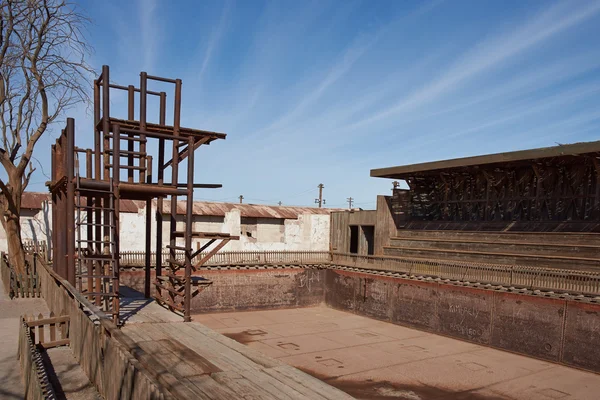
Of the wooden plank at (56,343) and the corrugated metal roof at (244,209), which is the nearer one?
the wooden plank at (56,343)

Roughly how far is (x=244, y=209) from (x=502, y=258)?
64.4ft

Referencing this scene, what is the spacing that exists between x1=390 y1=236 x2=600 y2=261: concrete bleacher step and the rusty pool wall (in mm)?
4076

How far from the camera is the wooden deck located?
20.5ft

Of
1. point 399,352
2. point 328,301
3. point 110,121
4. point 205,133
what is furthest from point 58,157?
point 328,301

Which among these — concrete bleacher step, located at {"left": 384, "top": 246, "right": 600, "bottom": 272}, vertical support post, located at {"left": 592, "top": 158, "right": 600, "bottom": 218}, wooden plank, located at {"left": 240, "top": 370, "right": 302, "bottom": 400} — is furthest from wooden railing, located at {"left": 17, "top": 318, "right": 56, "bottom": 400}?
vertical support post, located at {"left": 592, "top": 158, "right": 600, "bottom": 218}

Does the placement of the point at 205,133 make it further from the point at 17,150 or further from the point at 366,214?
the point at 366,214

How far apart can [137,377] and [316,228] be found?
32.9 metres

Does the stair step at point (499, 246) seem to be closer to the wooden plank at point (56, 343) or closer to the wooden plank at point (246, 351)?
the wooden plank at point (246, 351)

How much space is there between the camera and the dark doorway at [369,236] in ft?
116

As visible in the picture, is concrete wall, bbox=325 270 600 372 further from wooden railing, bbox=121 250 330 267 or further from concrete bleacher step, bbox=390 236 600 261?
concrete bleacher step, bbox=390 236 600 261

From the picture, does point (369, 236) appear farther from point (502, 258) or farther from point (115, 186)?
point (115, 186)

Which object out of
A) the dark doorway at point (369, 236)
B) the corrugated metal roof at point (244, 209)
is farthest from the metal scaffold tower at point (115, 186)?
the dark doorway at point (369, 236)

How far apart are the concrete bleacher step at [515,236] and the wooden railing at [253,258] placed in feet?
20.5

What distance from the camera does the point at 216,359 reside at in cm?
763
